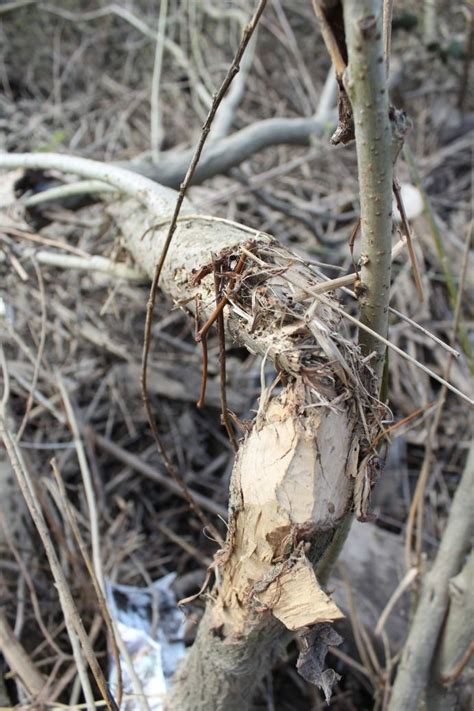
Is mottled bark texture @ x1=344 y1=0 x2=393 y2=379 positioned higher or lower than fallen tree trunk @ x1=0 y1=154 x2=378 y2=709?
higher

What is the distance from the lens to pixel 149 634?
160 centimetres

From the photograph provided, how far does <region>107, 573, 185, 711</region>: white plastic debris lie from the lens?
1.42 meters

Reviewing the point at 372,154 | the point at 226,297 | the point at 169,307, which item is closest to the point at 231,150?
the point at 169,307

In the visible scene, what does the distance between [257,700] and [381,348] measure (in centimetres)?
124

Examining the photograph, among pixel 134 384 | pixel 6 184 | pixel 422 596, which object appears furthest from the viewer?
pixel 134 384

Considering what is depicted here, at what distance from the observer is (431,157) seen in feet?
10.1

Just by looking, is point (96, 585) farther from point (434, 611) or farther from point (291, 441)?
point (434, 611)

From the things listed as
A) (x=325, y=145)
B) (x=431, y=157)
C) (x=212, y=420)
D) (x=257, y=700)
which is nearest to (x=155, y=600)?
(x=257, y=700)

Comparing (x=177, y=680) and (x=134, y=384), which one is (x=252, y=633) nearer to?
(x=177, y=680)

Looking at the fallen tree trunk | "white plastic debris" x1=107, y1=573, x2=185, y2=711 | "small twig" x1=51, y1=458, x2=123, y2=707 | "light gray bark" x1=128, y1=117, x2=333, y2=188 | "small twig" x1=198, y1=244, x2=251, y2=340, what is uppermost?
"light gray bark" x1=128, y1=117, x2=333, y2=188

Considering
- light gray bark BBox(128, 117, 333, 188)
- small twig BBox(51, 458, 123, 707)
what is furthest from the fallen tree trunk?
light gray bark BBox(128, 117, 333, 188)

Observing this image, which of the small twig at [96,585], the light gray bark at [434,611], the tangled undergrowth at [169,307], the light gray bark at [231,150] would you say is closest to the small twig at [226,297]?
the tangled undergrowth at [169,307]

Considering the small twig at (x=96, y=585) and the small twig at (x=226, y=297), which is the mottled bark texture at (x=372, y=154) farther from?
the small twig at (x=96, y=585)

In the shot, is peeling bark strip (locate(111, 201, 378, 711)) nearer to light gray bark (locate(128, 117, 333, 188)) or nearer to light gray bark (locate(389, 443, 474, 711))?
light gray bark (locate(389, 443, 474, 711))
